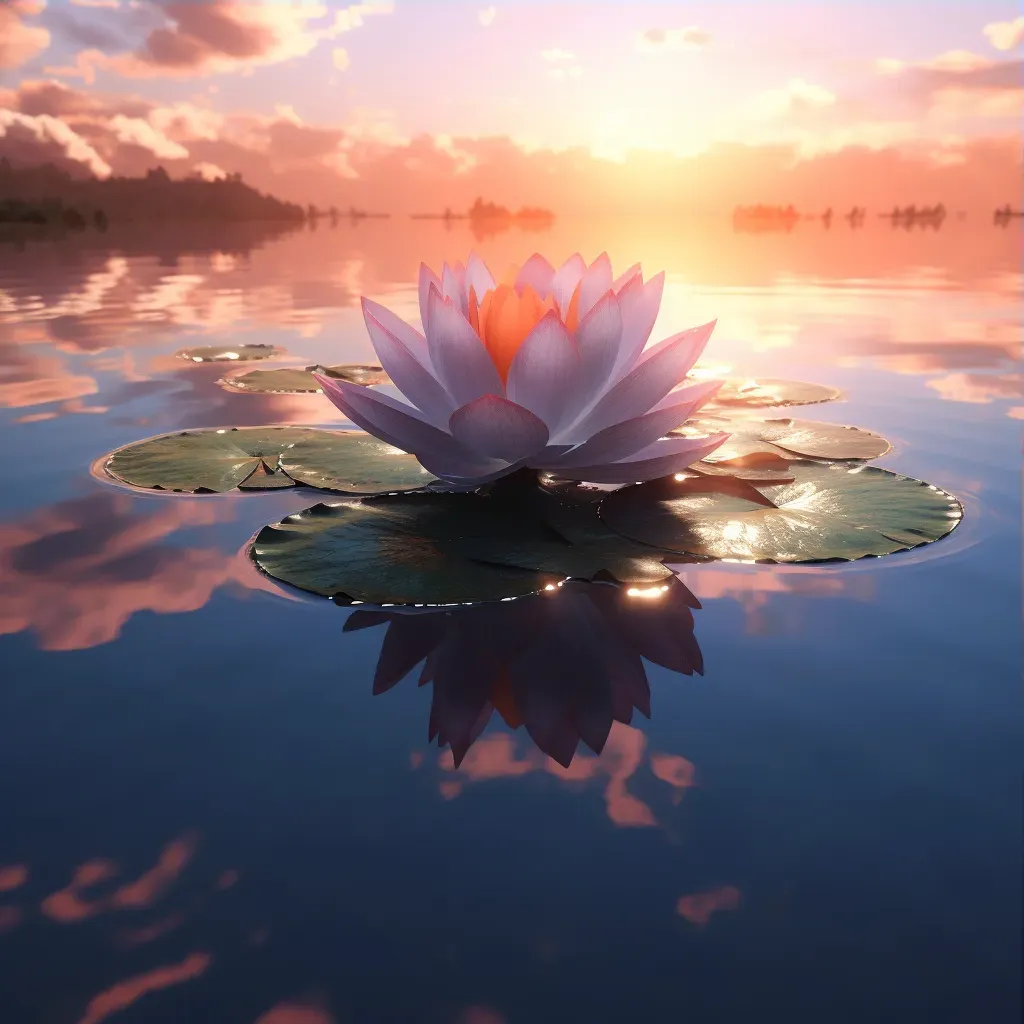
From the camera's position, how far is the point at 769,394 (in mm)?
3428

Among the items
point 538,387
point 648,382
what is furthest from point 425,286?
point 648,382

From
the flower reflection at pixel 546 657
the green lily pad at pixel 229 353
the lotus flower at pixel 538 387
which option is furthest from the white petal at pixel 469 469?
the green lily pad at pixel 229 353

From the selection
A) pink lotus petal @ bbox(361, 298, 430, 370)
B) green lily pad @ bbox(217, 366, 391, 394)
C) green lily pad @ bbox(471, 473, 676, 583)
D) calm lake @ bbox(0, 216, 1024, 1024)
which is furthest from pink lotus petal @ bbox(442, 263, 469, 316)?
green lily pad @ bbox(217, 366, 391, 394)

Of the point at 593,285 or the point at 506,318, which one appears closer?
the point at 506,318

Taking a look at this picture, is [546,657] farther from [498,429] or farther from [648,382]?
[648,382]

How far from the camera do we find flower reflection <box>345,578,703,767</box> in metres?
1.25

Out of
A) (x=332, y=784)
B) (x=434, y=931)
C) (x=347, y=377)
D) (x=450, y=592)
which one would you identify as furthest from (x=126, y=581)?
(x=347, y=377)

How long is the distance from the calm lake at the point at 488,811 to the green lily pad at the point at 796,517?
0.05 metres

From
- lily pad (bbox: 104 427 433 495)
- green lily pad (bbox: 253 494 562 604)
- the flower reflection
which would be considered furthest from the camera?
lily pad (bbox: 104 427 433 495)

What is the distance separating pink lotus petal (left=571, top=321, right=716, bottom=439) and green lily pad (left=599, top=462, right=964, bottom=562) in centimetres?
21

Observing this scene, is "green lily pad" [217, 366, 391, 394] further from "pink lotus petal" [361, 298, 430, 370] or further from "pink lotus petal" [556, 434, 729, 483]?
"pink lotus petal" [556, 434, 729, 483]

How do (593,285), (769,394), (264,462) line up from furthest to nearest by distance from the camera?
(769,394)
(264,462)
(593,285)

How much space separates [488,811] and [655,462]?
1109mm

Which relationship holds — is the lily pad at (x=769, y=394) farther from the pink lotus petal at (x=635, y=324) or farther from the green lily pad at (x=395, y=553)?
the green lily pad at (x=395, y=553)
